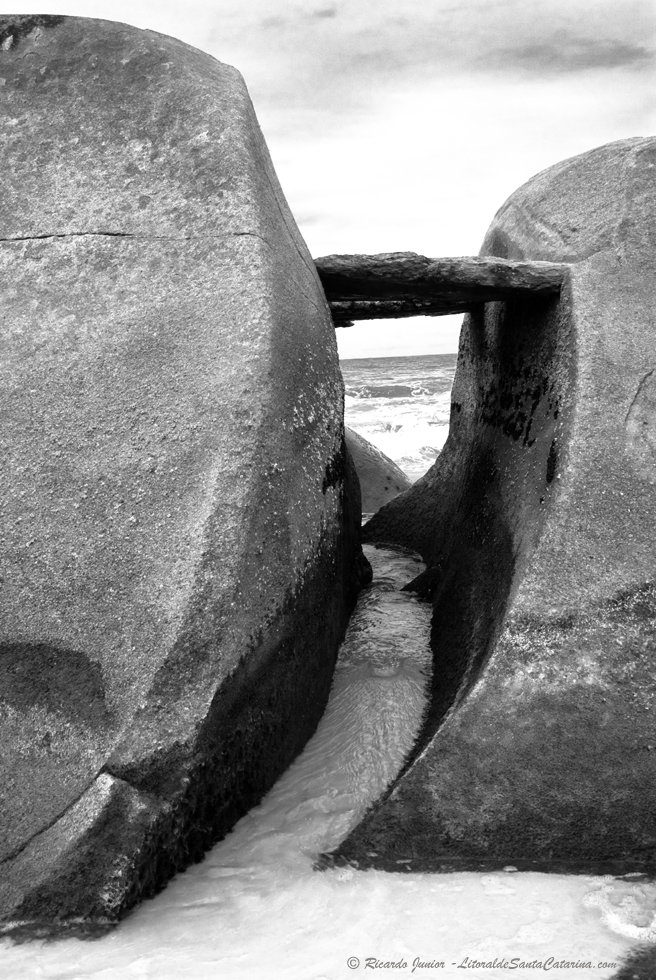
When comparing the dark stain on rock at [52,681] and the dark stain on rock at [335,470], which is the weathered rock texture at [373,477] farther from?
the dark stain on rock at [52,681]

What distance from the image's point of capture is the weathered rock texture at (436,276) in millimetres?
2809

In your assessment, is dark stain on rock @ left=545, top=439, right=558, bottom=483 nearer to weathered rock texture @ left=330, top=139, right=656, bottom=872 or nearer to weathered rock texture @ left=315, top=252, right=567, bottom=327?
weathered rock texture @ left=330, top=139, right=656, bottom=872

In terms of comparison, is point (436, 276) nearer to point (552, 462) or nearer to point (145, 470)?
point (552, 462)

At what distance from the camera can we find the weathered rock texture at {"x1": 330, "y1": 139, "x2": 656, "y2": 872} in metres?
2.19

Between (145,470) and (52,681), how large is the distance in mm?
540

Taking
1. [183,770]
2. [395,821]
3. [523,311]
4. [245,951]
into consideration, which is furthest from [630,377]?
[245,951]

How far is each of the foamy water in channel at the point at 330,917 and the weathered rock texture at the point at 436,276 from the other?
1.45 meters

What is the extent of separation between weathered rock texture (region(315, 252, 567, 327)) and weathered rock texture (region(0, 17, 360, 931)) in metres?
0.24

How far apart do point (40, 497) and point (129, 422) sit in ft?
0.93

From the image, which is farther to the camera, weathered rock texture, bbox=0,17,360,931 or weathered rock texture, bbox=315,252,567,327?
weathered rock texture, bbox=315,252,567,327

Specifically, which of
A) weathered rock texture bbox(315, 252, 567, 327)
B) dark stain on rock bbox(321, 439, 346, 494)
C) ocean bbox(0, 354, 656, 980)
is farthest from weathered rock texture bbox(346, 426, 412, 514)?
ocean bbox(0, 354, 656, 980)

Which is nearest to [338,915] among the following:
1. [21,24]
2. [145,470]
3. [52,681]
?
[52,681]

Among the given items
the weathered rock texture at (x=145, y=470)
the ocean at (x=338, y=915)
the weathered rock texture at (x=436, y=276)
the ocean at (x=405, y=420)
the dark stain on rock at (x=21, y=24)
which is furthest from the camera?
the ocean at (x=405, y=420)

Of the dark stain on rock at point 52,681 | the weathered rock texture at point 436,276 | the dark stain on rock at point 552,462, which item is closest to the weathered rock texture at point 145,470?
the dark stain on rock at point 52,681
